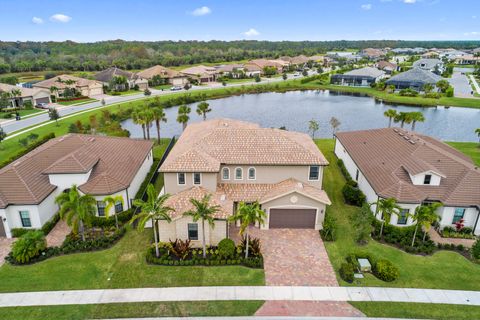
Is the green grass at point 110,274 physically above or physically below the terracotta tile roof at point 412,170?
below

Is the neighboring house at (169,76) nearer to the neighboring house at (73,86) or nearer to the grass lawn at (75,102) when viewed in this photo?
the neighboring house at (73,86)

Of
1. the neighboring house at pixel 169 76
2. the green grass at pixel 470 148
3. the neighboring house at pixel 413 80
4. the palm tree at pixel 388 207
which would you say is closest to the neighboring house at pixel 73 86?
the neighboring house at pixel 169 76

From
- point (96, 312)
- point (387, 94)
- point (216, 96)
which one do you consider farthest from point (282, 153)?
point (387, 94)

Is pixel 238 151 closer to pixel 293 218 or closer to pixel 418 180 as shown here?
pixel 293 218

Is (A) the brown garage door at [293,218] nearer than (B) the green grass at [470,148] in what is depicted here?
Yes

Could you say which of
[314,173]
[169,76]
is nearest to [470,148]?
[314,173]

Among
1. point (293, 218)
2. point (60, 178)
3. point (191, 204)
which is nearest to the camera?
point (191, 204)

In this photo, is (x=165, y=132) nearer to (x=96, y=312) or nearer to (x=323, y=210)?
(x=323, y=210)

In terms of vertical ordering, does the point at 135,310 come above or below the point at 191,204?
below
